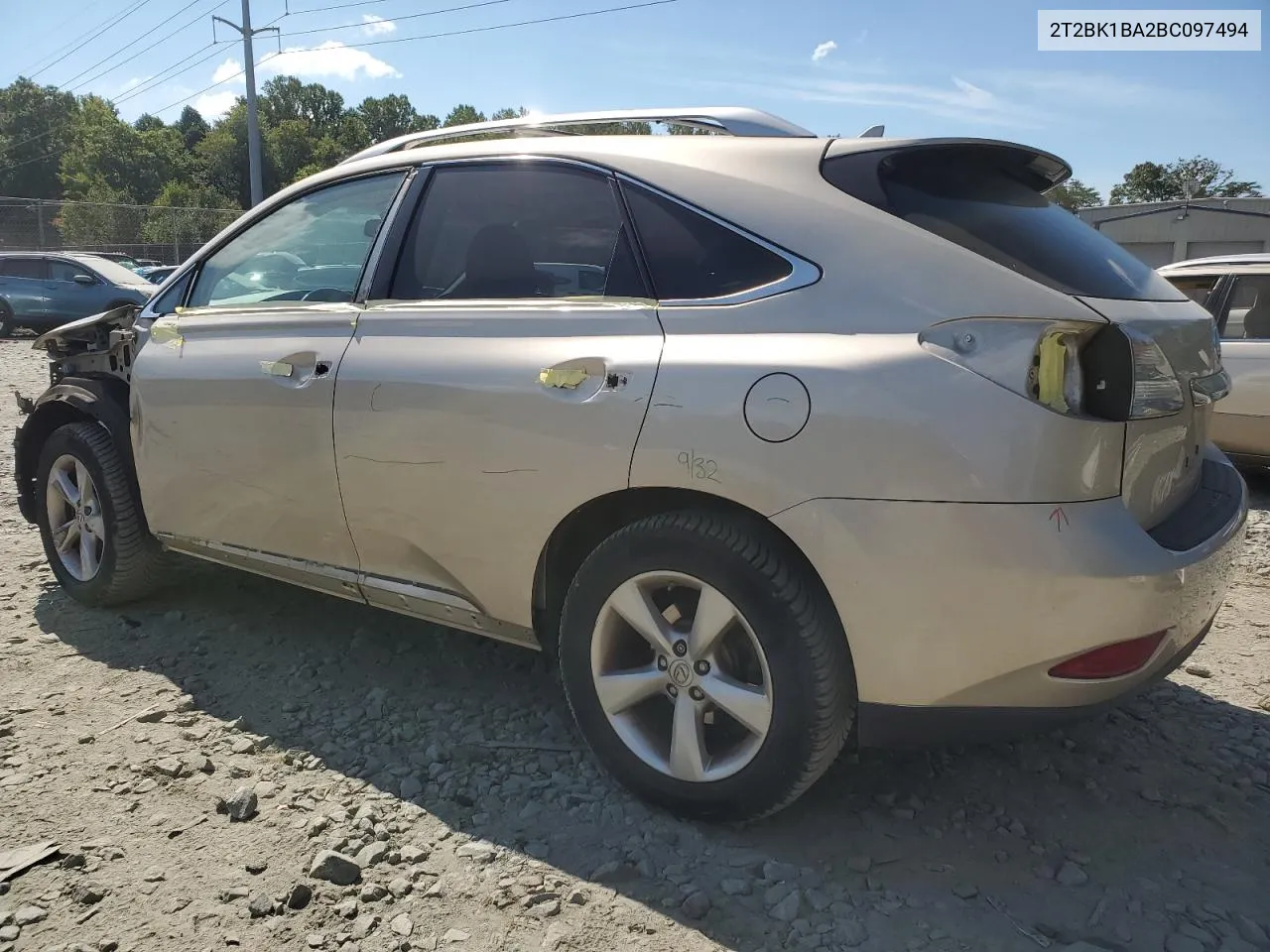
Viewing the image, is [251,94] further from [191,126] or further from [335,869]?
[191,126]

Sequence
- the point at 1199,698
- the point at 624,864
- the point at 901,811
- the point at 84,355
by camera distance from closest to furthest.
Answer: the point at 624,864 → the point at 901,811 → the point at 1199,698 → the point at 84,355

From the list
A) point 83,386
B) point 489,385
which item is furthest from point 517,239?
Answer: point 83,386

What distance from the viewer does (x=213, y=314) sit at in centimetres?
359

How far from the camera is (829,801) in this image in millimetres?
2666

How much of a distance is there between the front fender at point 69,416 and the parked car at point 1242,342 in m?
5.94

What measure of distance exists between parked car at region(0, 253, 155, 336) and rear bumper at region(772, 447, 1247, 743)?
59.8ft

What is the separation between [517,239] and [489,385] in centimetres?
50

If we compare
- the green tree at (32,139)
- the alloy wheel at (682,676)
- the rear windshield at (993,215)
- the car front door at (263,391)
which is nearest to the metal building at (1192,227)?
the rear windshield at (993,215)

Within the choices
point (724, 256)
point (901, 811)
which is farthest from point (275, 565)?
point (901, 811)

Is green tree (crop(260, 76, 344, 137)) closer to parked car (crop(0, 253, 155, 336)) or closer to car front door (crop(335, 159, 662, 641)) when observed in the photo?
parked car (crop(0, 253, 155, 336))

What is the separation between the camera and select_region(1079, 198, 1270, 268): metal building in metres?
29.2

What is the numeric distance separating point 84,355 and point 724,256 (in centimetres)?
316

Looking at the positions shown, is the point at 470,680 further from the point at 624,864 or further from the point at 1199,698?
the point at 1199,698

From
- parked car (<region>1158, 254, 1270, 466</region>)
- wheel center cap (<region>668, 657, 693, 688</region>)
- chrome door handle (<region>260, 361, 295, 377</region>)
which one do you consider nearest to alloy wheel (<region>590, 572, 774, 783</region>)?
wheel center cap (<region>668, 657, 693, 688</region>)
